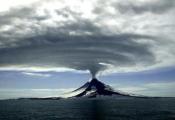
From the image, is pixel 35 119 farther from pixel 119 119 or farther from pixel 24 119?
pixel 119 119

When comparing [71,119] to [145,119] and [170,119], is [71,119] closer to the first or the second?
[145,119]

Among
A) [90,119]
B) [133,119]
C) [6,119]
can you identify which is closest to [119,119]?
[133,119]

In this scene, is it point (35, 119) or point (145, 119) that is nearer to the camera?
point (145, 119)

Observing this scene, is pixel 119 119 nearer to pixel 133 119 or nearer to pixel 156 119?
pixel 133 119

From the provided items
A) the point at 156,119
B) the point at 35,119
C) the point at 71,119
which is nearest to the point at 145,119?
the point at 156,119

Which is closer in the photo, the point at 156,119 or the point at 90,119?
the point at 156,119

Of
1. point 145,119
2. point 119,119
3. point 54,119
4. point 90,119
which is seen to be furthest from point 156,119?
point 54,119

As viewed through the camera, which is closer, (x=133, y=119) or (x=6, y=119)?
(x=133, y=119)
